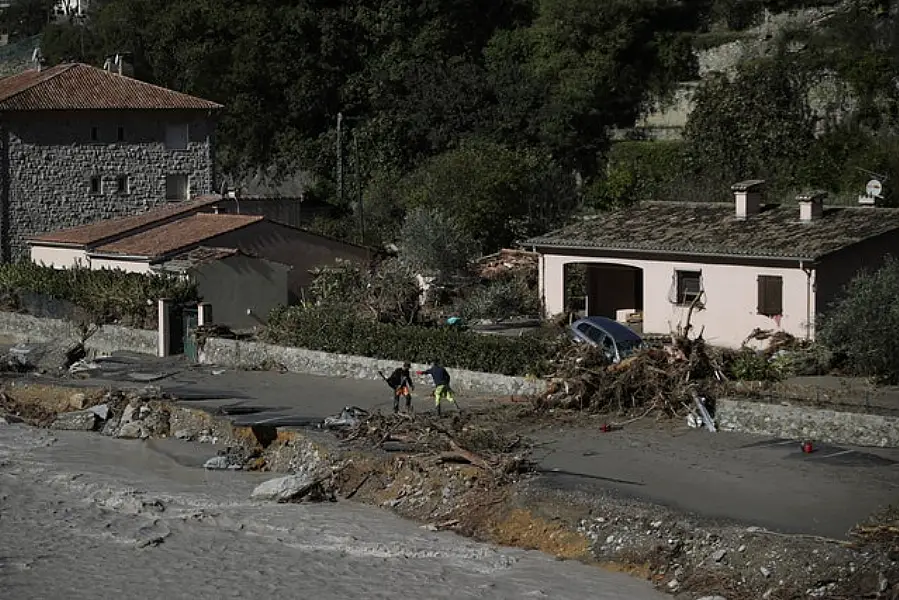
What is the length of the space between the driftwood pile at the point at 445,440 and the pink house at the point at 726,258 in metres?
8.10

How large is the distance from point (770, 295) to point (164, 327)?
1533 centimetres

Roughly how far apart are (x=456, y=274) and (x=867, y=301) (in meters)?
15.2

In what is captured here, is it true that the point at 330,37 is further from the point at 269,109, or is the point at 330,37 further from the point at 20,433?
the point at 20,433

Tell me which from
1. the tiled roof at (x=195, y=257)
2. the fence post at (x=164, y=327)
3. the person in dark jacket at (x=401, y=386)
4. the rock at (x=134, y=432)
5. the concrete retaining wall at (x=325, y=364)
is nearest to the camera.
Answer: the person in dark jacket at (x=401, y=386)

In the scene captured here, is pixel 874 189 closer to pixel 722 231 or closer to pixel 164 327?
pixel 722 231

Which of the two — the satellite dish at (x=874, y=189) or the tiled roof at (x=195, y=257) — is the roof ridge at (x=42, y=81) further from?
the satellite dish at (x=874, y=189)

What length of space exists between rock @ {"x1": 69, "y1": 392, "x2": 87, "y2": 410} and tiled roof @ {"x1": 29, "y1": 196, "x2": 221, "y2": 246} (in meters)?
13.6

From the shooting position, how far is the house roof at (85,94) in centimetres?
5341

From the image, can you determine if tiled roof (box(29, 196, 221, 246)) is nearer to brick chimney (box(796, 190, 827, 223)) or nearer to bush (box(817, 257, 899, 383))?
brick chimney (box(796, 190, 827, 223))

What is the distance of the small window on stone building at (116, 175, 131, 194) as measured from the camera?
55.1 m

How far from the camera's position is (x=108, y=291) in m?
42.6

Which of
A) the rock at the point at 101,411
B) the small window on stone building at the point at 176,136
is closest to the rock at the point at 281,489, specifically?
the rock at the point at 101,411

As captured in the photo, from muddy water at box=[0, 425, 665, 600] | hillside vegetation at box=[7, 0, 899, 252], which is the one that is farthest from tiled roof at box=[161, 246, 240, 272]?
muddy water at box=[0, 425, 665, 600]

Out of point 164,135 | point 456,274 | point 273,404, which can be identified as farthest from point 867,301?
point 164,135
